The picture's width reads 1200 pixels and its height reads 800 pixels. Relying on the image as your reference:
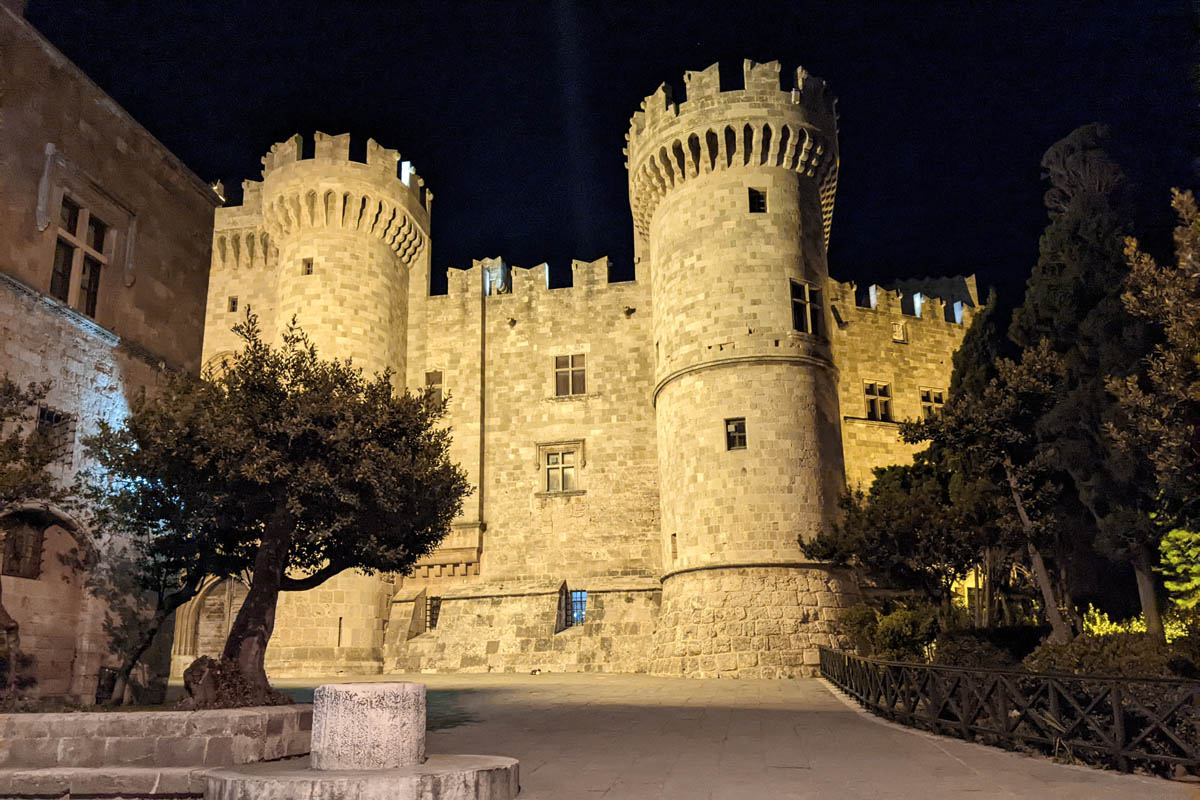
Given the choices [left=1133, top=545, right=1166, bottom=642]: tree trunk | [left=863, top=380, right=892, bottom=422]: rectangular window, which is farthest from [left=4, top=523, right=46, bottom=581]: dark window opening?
[left=863, top=380, right=892, bottom=422]: rectangular window

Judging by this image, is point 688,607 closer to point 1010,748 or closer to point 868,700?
point 868,700

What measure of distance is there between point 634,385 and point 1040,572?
14370mm

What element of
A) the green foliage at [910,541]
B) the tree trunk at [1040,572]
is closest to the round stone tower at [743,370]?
the green foliage at [910,541]

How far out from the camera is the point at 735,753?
9.30 m

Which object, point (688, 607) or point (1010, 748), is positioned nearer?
→ point (1010, 748)

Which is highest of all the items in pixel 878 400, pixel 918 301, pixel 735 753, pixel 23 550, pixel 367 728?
pixel 918 301

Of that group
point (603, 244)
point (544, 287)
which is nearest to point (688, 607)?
point (544, 287)

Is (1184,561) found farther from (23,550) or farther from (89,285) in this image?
Result: (89,285)

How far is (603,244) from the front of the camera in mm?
39781

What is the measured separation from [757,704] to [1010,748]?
5.45 metres

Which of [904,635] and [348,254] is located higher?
[348,254]

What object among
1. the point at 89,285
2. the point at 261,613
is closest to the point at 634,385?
the point at 89,285

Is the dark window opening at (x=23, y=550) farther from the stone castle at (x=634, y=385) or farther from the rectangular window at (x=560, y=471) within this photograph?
the rectangular window at (x=560, y=471)

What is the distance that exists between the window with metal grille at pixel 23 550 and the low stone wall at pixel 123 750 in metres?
5.47
